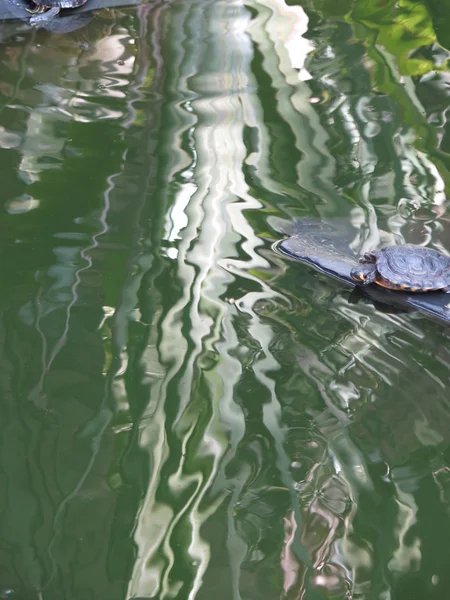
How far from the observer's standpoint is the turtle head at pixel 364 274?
290 cm

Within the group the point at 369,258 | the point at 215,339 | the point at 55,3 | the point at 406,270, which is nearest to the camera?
the point at 215,339

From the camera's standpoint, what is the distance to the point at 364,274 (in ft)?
9.52

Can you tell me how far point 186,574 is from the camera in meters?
1.88

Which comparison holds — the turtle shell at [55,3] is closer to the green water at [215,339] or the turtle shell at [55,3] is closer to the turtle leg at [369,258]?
the green water at [215,339]

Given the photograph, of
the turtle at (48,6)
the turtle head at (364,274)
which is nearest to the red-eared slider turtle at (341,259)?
the turtle head at (364,274)

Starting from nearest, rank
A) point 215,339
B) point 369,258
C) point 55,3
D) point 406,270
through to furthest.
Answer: point 215,339 → point 406,270 → point 369,258 → point 55,3

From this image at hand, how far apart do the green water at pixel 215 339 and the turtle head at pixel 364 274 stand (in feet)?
0.29

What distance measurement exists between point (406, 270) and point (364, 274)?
0.17 meters

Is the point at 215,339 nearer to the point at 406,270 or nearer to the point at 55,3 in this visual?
the point at 406,270

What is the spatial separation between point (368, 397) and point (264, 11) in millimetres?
3843

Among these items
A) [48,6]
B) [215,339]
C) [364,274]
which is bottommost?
[215,339]

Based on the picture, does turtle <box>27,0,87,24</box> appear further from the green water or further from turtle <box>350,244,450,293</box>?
turtle <box>350,244,450,293</box>

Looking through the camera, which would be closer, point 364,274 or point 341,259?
point 364,274

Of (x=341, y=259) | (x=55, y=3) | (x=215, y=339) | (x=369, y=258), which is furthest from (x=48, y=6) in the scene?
(x=215, y=339)
